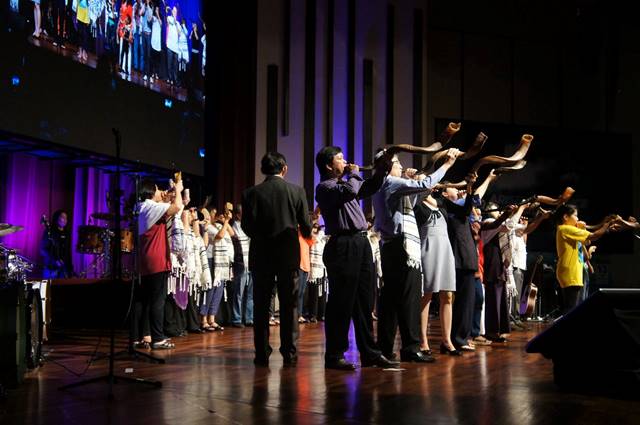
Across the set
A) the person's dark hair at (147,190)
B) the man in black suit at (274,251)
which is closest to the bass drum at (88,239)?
the person's dark hair at (147,190)

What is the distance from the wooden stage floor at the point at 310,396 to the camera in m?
3.18

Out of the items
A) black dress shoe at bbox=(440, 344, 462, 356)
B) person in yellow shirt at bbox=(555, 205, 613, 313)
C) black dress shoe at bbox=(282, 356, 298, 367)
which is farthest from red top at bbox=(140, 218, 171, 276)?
person in yellow shirt at bbox=(555, 205, 613, 313)

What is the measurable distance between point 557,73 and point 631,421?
1403 centimetres

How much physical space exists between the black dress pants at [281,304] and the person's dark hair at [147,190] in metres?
1.36

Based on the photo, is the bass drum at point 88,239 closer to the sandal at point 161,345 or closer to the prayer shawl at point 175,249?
the prayer shawl at point 175,249

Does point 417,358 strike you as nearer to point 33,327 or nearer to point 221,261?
point 33,327

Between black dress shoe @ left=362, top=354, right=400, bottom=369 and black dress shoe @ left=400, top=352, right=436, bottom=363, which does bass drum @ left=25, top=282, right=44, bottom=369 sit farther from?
black dress shoe @ left=400, top=352, right=436, bottom=363

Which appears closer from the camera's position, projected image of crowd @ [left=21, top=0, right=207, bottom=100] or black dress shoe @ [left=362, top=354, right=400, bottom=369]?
black dress shoe @ [left=362, top=354, right=400, bottom=369]

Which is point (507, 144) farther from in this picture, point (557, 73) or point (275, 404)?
point (275, 404)

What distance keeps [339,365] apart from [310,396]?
44.7 inches

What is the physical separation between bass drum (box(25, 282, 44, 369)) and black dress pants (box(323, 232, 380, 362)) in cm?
196

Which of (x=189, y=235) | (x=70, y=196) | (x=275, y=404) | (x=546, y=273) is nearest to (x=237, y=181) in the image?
(x=70, y=196)

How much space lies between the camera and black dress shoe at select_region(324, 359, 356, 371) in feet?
15.8

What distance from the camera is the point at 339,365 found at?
15.9ft
